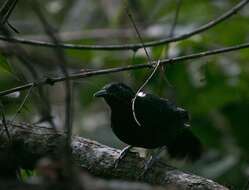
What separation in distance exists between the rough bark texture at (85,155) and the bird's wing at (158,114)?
53 centimetres

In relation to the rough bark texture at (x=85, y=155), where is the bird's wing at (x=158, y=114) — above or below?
above

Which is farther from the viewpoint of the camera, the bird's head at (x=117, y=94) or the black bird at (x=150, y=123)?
the bird's head at (x=117, y=94)

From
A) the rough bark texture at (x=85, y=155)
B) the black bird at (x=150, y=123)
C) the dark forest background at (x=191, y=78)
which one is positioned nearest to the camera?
the rough bark texture at (x=85, y=155)

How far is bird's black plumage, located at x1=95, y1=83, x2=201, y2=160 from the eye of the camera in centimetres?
512

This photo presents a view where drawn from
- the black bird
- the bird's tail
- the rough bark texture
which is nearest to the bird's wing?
the black bird

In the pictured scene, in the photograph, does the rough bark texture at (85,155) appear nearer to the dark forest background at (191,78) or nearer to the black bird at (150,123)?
the black bird at (150,123)

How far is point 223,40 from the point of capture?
705cm

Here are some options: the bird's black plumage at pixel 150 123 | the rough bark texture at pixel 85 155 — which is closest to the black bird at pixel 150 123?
the bird's black plumage at pixel 150 123

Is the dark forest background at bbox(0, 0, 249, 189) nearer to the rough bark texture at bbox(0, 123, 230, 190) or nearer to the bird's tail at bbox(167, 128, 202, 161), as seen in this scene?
the bird's tail at bbox(167, 128, 202, 161)

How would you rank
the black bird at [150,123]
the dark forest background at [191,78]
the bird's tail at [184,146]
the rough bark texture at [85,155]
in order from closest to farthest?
the rough bark texture at [85,155] → the black bird at [150,123] → the bird's tail at [184,146] → the dark forest background at [191,78]

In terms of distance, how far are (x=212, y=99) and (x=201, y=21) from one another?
3.47 ft

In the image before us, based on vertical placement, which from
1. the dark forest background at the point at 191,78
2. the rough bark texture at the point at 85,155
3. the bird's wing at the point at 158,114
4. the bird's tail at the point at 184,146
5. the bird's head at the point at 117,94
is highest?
the dark forest background at the point at 191,78

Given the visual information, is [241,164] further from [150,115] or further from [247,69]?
[150,115]

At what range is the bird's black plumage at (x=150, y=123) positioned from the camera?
5.12 m
